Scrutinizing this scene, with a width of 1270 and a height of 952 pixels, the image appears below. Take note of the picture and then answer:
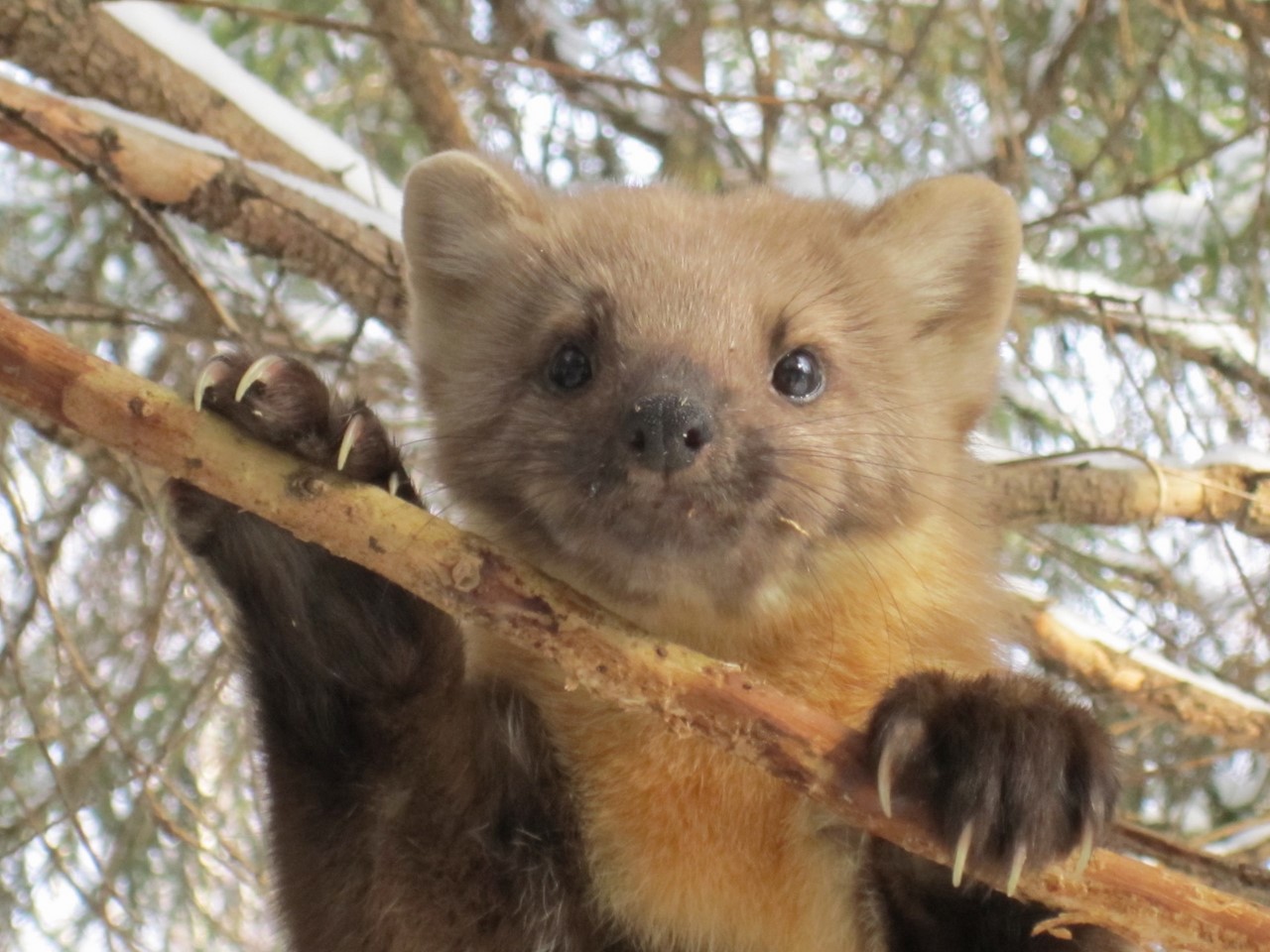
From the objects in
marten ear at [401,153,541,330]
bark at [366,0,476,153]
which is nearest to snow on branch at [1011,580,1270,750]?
marten ear at [401,153,541,330]

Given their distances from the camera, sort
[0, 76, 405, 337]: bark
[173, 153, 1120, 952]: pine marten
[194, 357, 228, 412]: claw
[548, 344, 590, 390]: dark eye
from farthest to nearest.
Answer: [0, 76, 405, 337]: bark
[548, 344, 590, 390]: dark eye
[173, 153, 1120, 952]: pine marten
[194, 357, 228, 412]: claw

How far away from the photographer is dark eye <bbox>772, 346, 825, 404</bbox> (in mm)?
2979

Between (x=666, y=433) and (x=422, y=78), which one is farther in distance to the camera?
(x=422, y=78)

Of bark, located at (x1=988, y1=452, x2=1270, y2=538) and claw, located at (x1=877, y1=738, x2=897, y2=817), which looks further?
bark, located at (x1=988, y1=452, x2=1270, y2=538)

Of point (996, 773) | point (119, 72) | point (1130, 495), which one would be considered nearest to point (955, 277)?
point (996, 773)

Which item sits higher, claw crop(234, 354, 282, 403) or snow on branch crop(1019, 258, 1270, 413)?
snow on branch crop(1019, 258, 1270, 413)

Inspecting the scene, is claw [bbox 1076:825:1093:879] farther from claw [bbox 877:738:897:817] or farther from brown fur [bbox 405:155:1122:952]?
brown fur [bbox 405:155:1122:952]

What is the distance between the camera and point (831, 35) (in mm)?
5391

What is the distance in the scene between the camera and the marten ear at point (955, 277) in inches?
132

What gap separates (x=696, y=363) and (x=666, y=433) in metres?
0.32

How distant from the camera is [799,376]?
3004 millimetres

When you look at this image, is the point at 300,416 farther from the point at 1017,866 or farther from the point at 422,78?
the point at 422,78

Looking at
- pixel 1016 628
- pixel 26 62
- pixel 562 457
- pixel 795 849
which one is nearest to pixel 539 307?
pixel 562 457

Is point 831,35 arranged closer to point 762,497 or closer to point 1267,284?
point 1267,284
